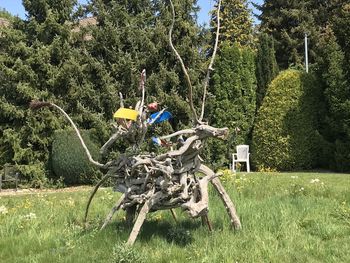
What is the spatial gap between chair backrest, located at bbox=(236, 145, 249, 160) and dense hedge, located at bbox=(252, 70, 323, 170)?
1.51 feet

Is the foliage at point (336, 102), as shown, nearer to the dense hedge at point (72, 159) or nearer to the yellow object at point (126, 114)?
the dense hedge at point (72, 159)

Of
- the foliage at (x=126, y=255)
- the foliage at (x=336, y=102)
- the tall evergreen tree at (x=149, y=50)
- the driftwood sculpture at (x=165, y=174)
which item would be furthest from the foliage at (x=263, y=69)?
the foliage at (x=126, y=255)

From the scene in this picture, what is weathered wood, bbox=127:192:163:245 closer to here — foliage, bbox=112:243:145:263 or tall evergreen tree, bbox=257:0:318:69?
foliage, bbox=112:243:145:263

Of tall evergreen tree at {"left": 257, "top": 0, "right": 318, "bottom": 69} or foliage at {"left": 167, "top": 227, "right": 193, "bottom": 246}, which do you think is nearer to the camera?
foliage at {"left": 167, "top": 227, "right": 193, "bottom": 246}

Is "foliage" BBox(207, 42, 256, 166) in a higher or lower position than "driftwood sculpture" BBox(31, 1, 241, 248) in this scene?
higher

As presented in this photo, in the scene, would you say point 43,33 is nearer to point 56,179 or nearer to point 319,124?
point 56,179

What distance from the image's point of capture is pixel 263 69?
1816 centimetres

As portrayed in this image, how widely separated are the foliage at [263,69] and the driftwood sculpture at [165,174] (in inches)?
525

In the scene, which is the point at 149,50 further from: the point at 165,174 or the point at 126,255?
the point at 126,255

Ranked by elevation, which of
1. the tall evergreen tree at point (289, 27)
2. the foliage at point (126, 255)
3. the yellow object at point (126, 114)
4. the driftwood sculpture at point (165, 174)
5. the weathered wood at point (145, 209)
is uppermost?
the tall evergreen tree at point (289, 27)

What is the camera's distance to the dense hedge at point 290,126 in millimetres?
16172

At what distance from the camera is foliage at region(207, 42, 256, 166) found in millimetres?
17109

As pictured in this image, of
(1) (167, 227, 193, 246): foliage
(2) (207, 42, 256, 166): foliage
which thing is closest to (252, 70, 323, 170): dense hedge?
(2) (207, 42, 256, 166): foliage

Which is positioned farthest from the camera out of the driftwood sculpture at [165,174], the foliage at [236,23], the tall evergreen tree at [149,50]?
the foliage at [236,23]
